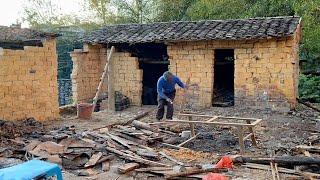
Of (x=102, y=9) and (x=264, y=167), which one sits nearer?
(x=264, y=167)

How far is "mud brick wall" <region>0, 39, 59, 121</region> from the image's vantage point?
12.8m

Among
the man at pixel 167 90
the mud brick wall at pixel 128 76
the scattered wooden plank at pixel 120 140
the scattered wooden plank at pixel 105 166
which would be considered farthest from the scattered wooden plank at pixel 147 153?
the mud brick wall at pixel 128 76

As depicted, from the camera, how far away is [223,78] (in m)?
18.2

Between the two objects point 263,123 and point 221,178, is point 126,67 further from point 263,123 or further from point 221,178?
point 221,178

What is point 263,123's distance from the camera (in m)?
13.0

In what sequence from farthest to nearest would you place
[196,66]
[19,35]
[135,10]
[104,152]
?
[135,10]
[196,66]
[19,35]
[104,152]

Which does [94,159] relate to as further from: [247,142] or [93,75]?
[93,75]

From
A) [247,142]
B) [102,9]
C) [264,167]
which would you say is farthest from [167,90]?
[102,9]

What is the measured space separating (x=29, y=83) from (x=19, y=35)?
1.56 m

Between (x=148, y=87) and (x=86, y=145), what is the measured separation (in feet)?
29.4

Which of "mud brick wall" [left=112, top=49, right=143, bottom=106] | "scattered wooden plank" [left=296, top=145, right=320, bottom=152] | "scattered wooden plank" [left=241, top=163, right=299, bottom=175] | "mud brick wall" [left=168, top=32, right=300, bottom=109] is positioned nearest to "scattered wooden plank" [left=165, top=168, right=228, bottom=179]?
"scattered wooden plank" [left=241, top=163, right=299, bottom=175]

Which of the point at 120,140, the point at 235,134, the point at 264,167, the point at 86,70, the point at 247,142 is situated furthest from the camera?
the point at 86,70

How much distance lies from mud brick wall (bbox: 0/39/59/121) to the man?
3.79 meters

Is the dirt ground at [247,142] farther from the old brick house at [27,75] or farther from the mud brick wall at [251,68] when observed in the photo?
the old brick house at [27,75]
